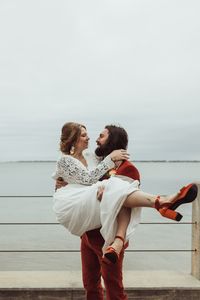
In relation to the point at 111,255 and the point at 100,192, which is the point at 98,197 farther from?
the point at 111,255

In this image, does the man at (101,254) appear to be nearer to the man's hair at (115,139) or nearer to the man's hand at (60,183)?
the man's hair at (115,139)

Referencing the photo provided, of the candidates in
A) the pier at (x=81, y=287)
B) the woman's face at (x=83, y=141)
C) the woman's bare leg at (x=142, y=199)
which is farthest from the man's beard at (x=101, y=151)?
the pier at (x=81, y=287)

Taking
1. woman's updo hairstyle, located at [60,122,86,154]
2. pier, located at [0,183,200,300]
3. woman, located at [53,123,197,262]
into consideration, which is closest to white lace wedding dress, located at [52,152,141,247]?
woman, located at [53,123,197,262]

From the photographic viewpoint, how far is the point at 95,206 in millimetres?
2770

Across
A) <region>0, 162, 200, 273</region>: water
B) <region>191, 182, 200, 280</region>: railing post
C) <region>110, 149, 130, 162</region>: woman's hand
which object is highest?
<region>110, 149, 130, 162</region>: woman's hand

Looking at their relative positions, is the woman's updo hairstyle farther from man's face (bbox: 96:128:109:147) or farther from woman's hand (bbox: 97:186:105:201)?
woman's hand (bbox: 97:186:105:201)

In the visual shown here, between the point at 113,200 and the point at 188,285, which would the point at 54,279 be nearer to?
the point at 188,285

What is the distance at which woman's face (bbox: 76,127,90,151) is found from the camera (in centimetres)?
306

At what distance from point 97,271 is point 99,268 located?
3 cm

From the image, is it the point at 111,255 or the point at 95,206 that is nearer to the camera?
the point at 111,255

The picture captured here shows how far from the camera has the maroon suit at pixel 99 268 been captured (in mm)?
2777

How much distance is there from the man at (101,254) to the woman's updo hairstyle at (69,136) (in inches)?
6.7

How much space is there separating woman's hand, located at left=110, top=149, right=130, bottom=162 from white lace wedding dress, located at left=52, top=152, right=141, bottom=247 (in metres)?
0.05

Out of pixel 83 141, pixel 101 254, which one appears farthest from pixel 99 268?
pixel 83 141
